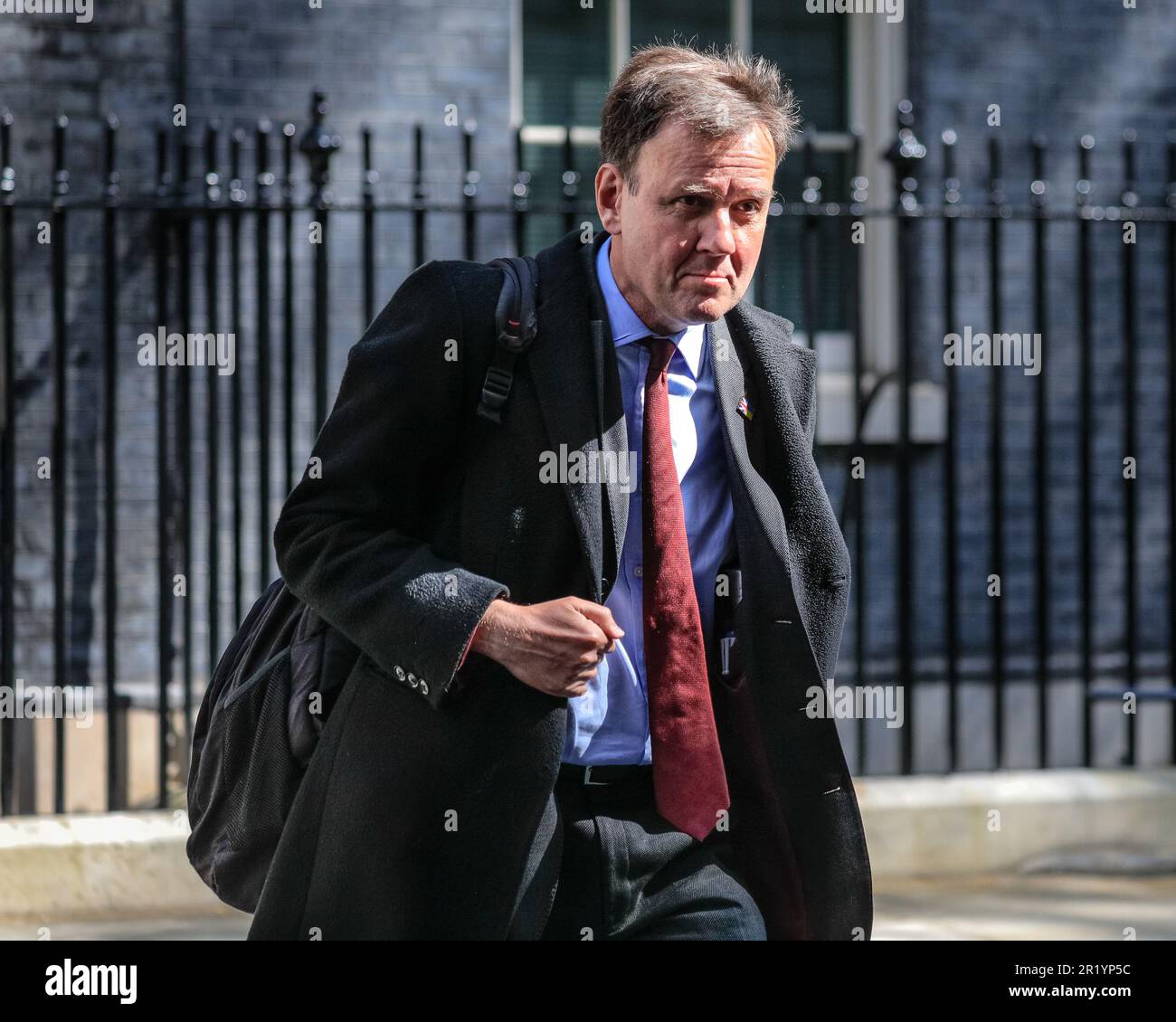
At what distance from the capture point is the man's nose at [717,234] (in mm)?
2475

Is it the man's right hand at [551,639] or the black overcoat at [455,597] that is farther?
the black overcoat at [455,597]

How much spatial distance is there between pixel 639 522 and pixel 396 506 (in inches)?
14.5

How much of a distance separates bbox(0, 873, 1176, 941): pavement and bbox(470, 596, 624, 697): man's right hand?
133 inches

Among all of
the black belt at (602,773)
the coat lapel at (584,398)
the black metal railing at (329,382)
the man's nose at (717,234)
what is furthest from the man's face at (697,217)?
the black metal railing at (329,382)

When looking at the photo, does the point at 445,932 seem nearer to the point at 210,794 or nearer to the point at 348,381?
the point at 210,794

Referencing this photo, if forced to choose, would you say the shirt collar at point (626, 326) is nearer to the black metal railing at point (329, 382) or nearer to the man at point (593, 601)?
the man at point (593, 601)

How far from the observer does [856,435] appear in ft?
20.4

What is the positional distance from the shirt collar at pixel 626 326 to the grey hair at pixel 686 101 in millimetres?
167

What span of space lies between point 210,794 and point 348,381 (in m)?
0.74

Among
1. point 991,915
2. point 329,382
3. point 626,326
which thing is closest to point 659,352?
point 626,326

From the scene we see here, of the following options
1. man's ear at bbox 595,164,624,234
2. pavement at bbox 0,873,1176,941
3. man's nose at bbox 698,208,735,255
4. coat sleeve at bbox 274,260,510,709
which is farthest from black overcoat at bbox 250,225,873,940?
pavement at bbox 0,873,1176,941

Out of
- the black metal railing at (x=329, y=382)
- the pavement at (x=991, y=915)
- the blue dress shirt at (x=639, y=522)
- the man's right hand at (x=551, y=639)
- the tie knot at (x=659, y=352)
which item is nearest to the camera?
the man's right hand at (x=551, y=639)

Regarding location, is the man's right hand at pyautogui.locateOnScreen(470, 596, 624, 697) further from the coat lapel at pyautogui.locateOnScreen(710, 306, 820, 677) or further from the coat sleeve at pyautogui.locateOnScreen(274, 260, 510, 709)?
the coat lapel at pyautogui.locateOnScreen(710, 306, 820, 677)
